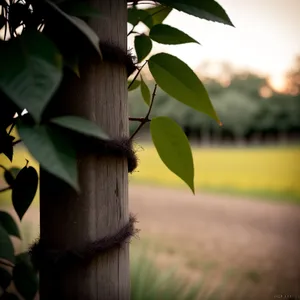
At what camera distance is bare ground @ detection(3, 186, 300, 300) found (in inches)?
128

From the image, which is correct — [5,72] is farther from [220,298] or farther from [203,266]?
[203,266]

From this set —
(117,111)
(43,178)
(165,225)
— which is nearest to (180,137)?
(117,111)

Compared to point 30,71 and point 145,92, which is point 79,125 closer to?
point 30,71

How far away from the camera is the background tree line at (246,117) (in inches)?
1040

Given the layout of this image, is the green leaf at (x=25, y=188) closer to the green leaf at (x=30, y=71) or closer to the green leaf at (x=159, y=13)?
the green leaf at (x=30, y=71)

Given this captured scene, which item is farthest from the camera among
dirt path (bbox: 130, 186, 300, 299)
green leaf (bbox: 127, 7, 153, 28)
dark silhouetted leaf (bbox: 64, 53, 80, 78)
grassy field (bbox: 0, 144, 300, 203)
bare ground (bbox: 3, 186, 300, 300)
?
grassy field (bbox: 0, 144, 300, 203)

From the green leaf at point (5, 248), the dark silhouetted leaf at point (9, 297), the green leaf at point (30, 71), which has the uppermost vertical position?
the green leaf at point (30, 71)

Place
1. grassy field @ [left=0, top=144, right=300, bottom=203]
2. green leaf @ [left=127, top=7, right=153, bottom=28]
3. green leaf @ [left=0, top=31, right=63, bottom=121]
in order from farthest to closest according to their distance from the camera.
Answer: grassy field @ [left=0, top=144, right=300, bottom=203] → green leaf @ [left=127, top=7, right=153, bottom=28] → green leaf @ [left=0, top=31, right=63, bottom=121]

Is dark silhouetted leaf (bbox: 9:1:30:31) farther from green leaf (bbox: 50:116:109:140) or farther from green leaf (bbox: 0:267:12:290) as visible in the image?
green leaf (bbox: 0:267:12:290)

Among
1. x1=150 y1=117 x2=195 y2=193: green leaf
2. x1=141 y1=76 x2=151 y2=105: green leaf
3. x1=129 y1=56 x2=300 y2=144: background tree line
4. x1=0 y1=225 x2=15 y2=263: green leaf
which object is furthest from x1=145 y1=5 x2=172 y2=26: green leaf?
x1=129 y1=56 x2=300 y2=144: background tree line

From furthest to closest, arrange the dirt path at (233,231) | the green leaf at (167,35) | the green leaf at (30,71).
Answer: the dirt path at (233,231)
the green leaf at (167,35)
the green leaf at (30,71)

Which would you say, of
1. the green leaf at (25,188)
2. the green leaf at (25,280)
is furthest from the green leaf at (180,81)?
the green leaf at (25,280)

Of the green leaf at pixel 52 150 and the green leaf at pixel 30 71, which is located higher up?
the green leaf at pixel 30 71

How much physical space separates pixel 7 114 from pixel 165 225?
4722 millimetres
